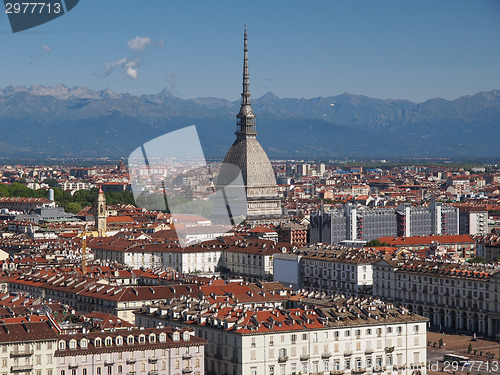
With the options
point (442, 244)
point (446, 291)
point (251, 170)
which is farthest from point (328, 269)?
point (251, 170)

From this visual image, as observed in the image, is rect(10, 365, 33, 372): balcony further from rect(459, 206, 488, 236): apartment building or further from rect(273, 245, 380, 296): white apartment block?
rect(459, 206, 488, 236): apartment building

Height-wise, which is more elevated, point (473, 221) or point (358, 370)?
point (473, 221)

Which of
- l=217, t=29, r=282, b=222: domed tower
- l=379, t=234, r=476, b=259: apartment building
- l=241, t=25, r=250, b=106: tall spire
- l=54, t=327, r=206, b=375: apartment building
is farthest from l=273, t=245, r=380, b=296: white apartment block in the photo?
l=241, t=25, r=250, b=106: tall spire

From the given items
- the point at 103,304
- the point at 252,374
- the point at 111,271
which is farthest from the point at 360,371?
the point at 111,271

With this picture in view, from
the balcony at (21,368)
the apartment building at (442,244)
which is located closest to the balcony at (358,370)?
the balcony at (21,368)

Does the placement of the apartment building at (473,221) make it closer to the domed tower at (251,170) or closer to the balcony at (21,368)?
the domed tower at (251,170)

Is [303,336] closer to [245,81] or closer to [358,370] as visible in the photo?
[358,370]
